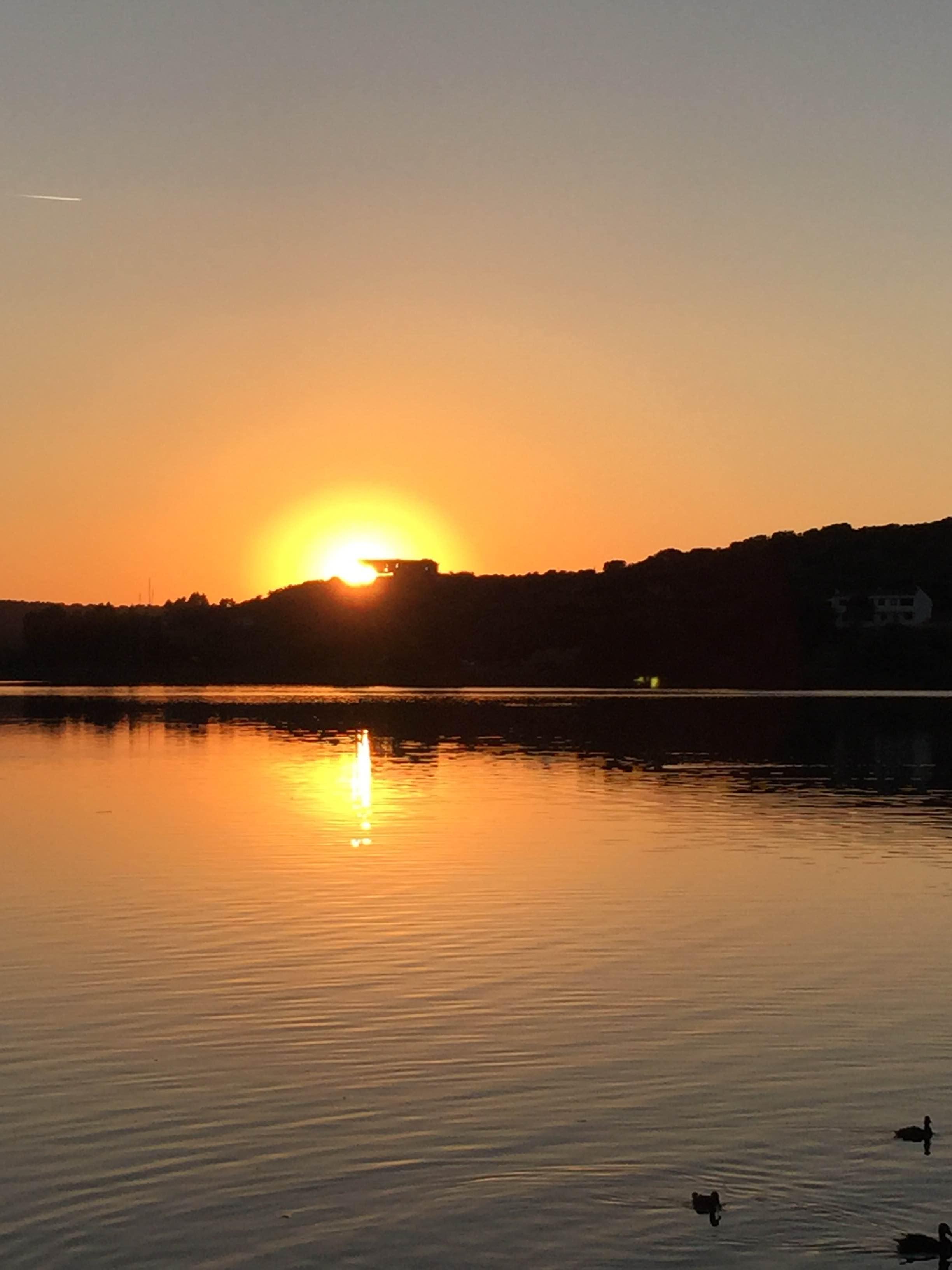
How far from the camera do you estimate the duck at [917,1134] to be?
55.9 ft

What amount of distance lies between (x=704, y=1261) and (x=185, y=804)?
4256 cm

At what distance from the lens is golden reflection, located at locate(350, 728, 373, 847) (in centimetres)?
4566

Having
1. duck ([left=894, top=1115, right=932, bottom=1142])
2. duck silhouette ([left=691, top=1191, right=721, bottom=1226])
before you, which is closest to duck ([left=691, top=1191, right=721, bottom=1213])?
duck silhouette ([left=691, top=1191, right=721, bottom=1226])

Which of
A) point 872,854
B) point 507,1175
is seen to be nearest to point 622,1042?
point 507,1175

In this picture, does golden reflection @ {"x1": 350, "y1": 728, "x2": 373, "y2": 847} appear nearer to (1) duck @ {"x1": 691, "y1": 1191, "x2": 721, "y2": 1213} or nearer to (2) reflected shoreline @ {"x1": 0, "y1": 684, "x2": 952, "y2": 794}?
(2) reflected shoreline @ {"x1": 0, "y1": 684, "x2": 952, "y2": 794}

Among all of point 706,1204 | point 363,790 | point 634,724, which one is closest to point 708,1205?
point 706,1204

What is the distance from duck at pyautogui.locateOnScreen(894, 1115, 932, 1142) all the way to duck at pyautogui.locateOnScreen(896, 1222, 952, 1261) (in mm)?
2599

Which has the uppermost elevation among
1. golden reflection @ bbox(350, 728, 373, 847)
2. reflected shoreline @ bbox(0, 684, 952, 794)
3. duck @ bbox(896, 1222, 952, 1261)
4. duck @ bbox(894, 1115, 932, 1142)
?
reflected shoreline @ bbox(0, 684, 952, 794)

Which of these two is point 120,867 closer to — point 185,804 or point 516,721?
point 185,804

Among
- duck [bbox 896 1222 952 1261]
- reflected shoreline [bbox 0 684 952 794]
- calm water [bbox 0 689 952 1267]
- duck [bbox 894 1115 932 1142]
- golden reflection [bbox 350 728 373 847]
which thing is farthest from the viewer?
reflected shoreline [bbox 0 684 952 794]

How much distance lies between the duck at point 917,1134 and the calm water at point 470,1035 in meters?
0.18

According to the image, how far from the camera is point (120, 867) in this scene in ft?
127

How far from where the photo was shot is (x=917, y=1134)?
17.1 m

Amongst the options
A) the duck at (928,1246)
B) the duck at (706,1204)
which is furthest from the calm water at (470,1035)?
the duck at (928,1246)
